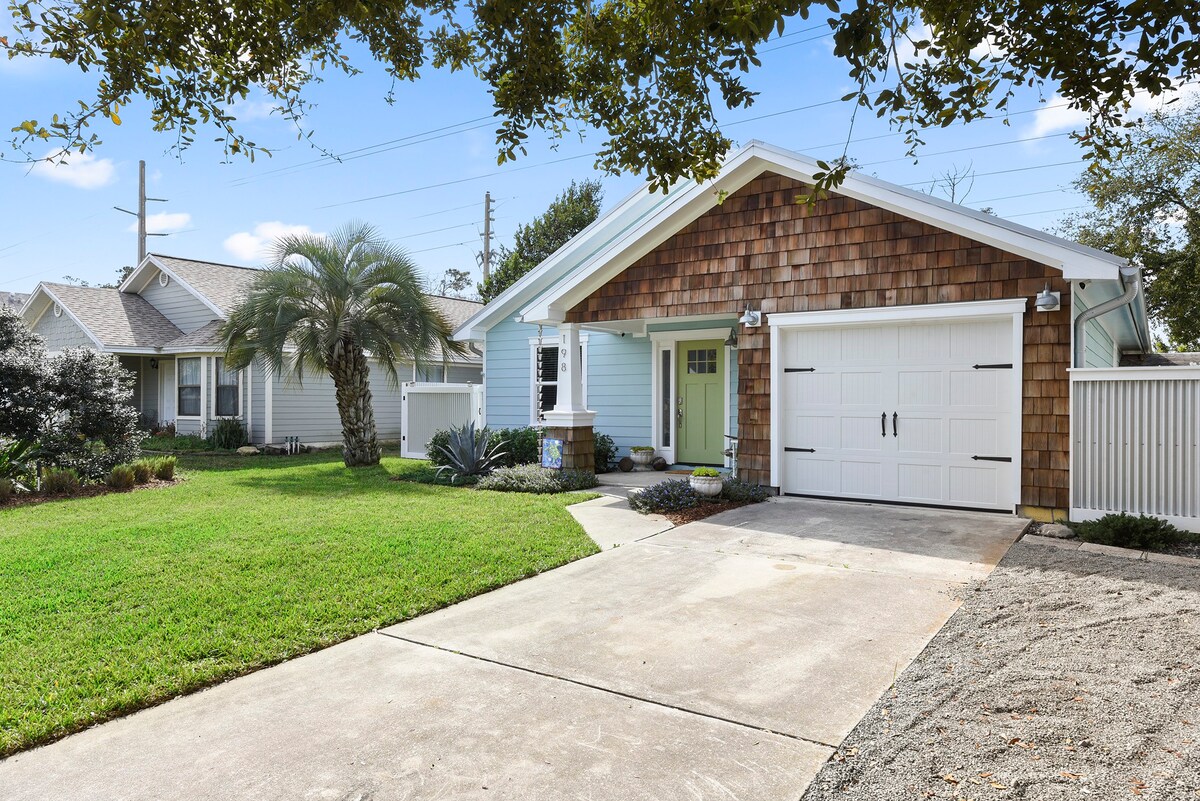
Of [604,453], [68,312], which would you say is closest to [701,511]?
[604,453]

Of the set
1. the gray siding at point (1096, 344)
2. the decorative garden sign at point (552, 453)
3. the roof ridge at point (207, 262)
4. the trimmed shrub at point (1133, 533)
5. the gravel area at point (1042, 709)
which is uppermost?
the roof ridge at point (207, 262)

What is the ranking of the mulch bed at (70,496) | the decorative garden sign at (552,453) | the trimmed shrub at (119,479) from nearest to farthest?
the mulch bed at (70,496) < the decorative garden sign at (552,453) < the trimmed shrub at (119,479)

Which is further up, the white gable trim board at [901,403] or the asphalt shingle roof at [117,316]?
the asphalt shingle roof at [117,316]

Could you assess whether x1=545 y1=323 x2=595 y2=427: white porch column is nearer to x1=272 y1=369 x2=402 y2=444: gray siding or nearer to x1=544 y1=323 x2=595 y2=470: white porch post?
x1=544 y1=323 x2=595 y2=470: white porch post

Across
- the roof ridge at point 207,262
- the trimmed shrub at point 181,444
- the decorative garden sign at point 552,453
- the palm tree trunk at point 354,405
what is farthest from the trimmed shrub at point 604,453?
the roof ridge at point 207,262

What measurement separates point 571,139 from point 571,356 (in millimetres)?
6147

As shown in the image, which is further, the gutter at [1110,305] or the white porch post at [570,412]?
the white porch post at [570,412]

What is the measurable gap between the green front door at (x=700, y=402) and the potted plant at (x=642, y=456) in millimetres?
536

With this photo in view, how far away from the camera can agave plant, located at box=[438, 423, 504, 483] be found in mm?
12211

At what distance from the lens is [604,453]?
43.3ft

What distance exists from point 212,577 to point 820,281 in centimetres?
729

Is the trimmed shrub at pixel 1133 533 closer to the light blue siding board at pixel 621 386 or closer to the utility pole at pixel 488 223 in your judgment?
the light blue siding board at pixel 621 386

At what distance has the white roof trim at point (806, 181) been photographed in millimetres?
7508

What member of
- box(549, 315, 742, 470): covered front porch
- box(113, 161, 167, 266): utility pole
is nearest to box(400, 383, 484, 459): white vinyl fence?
box(549, 315, 742, 470): covered front porch
